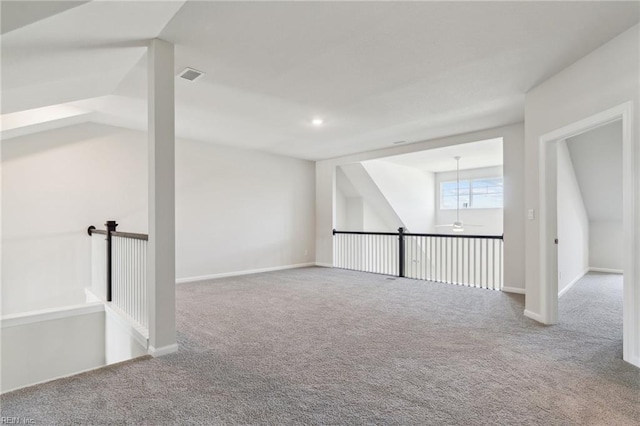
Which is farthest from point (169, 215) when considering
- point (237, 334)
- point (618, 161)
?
point (618, 161)

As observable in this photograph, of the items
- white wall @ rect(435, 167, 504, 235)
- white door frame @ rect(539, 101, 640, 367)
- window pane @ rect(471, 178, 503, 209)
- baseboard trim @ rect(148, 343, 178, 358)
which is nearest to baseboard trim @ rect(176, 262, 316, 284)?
baseboard trim @ rect(148, 343, 178, 358)

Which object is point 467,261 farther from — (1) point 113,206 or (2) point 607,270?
(1) point 113,206

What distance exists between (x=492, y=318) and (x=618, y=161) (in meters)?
3.35

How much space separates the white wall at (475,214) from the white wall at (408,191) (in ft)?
0.79

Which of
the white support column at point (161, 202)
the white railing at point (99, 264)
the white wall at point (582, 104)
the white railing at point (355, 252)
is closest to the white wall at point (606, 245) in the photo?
the white wall at point (582, 104)

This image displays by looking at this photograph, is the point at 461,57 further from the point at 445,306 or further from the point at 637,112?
the point at 445,306

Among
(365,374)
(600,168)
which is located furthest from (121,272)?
(600,168)

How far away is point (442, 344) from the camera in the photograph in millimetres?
2904

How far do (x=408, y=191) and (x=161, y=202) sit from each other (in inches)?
298

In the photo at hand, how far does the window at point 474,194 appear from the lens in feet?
29.2

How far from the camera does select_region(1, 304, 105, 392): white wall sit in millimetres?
3314

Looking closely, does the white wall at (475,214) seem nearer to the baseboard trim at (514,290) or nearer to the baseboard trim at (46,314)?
the baseboard trim at (514,290)

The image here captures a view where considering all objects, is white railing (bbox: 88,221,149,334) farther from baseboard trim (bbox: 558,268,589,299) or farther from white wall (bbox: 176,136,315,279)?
baseboard trim (bbox: 558,268,589,299)

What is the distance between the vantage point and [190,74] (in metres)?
3.24
